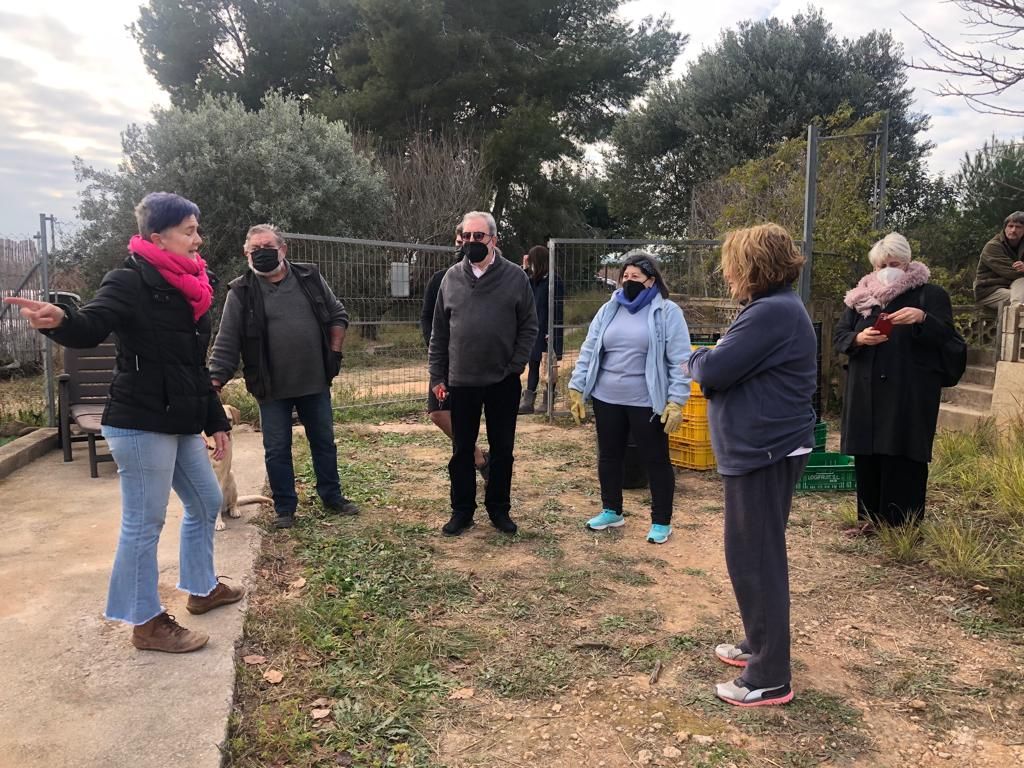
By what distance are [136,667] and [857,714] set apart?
9.07ft

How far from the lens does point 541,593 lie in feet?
12.5

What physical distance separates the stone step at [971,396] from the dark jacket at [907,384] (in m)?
3.51

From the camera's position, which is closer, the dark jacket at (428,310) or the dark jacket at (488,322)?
the dark jacket at (488,322)

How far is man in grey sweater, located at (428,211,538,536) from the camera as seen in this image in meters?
4.38

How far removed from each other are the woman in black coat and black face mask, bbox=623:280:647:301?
4.04ft

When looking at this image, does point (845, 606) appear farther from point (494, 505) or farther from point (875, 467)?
point (494, 505)

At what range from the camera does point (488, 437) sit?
183 inches

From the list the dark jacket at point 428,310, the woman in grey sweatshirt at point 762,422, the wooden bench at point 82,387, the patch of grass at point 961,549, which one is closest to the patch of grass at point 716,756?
the woman in grey sweatshirt at point 762,422

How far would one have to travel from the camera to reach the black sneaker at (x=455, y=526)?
4.62 m

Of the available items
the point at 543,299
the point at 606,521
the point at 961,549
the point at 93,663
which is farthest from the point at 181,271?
the point at 543,299

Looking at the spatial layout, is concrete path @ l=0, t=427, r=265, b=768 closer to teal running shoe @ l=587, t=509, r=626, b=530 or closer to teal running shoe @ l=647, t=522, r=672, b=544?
teal running shoe @ l=587, t=509, r=626, b=530

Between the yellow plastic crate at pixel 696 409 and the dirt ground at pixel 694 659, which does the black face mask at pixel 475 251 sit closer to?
the dirt ground at pixel 694 659

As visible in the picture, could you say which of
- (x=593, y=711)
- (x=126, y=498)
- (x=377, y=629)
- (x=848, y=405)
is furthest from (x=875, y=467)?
(x=126, y=498)

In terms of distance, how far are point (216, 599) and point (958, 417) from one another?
691cm
